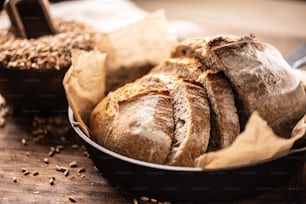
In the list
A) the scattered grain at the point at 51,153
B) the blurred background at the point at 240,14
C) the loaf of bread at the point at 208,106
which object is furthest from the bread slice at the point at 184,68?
the blurred background at the point at 240,14

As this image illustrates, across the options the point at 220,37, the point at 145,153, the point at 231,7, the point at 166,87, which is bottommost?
the point at 231,7

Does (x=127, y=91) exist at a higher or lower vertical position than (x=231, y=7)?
higher

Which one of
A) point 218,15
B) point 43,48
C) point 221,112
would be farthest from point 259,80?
point 218,15

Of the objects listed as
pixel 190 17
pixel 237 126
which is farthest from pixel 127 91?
pixel 190 17

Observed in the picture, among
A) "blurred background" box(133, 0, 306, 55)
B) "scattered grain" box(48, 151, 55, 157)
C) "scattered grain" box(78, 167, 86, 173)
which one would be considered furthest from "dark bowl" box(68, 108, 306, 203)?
"blurred background" box(133, 0, 306, 55)

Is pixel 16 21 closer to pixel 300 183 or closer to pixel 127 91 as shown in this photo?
pixel 127 91

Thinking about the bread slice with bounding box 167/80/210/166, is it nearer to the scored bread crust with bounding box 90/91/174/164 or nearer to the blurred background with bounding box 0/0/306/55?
the scored bread crust with bounding box 90/91/174/164
